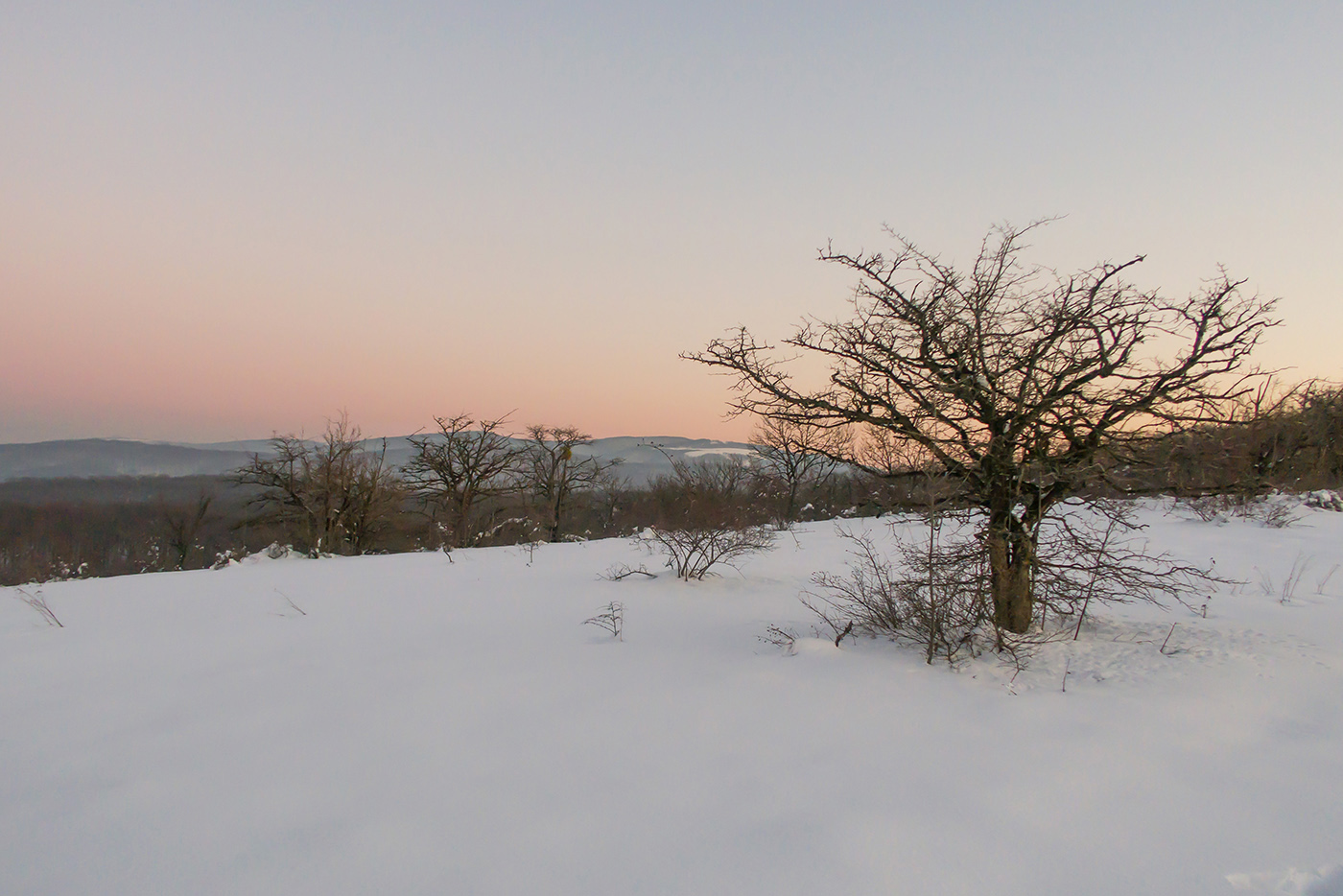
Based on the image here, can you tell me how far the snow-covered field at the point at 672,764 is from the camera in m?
2.52

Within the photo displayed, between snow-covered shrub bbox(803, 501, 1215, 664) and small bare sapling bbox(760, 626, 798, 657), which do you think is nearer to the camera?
snow-covered shrub bbox(803, 501, 1215, 664)

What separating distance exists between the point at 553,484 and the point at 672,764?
1118 inches

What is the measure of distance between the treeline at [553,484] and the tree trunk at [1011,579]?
72 cm

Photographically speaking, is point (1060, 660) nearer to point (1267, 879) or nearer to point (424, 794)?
point (1267, 879)

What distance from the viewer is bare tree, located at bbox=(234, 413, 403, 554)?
24344 mm

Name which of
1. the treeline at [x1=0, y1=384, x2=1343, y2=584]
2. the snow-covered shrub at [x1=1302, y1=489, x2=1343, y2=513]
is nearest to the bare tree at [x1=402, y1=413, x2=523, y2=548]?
the treeline at [x1=0, y1=384, x2=1343, y2=584]

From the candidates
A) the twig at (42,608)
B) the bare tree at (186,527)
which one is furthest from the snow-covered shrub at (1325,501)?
the bare tree at (186,527)

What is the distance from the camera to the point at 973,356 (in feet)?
16.1

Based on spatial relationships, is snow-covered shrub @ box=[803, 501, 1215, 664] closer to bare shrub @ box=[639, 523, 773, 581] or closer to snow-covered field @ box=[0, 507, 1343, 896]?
snow-covered field @ box=[0, 507, 1343, 896]

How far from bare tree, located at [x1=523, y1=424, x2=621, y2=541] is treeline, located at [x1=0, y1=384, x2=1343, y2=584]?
68mm

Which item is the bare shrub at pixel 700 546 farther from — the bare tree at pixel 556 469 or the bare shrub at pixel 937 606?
the bare tree at pixel 556 469

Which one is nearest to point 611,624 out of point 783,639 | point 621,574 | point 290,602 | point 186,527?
point 783,639

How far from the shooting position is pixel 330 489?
80.4ft

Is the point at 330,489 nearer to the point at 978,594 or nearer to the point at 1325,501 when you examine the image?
the point at 978,594
